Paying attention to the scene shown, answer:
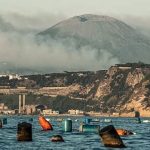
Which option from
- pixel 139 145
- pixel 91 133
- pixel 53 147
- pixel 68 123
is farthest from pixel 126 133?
pixel 53 147

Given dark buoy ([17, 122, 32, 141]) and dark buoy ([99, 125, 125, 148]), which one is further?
dark buoy ([17, 122, 32, 141])

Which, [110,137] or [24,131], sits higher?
[110,137]

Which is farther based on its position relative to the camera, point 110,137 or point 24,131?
point 24,131

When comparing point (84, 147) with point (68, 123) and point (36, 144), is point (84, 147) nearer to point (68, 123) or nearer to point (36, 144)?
point (36, 144)

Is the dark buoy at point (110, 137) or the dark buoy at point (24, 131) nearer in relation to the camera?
the dark buoy at point (110, 137)
